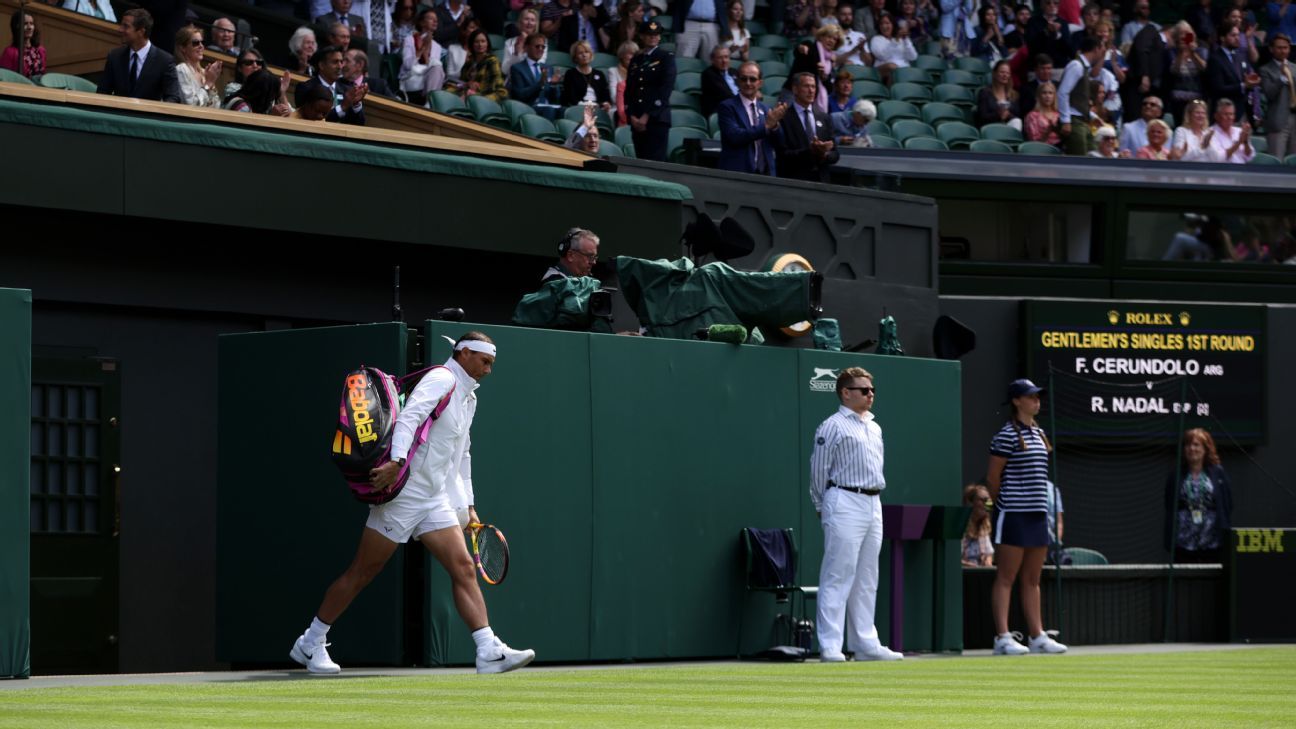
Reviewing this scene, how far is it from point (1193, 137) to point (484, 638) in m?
14.6

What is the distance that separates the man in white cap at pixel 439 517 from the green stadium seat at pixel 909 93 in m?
13.5

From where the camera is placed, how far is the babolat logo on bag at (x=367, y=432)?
11.0 metres

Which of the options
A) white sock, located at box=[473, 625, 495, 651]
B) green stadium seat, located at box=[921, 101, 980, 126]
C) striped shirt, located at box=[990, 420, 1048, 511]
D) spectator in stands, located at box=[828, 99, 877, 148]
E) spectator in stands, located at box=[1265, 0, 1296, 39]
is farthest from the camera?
spectator in stands, located at box=[1265, 0, 1296, 39]

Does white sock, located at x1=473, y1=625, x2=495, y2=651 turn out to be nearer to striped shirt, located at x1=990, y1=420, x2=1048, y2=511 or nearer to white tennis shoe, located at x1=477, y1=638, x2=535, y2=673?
white tennis shoe, located at x1=477, y1=638, x2=535, y2=673

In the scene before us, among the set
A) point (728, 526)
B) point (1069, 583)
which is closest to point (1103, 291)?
point (1069, 583)

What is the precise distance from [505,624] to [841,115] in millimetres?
9503

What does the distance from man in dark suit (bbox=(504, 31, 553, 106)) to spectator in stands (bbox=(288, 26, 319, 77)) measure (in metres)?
2.90

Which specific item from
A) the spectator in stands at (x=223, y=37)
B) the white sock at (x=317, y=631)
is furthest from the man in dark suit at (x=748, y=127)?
the white sock at (x=317, y=631)

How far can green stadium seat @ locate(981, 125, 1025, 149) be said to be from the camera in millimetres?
22828

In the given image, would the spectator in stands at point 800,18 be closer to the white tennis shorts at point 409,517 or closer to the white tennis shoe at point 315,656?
the white tennis shorts at point 409,517

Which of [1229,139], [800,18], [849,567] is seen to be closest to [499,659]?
[849,567]

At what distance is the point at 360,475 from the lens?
36.3ft

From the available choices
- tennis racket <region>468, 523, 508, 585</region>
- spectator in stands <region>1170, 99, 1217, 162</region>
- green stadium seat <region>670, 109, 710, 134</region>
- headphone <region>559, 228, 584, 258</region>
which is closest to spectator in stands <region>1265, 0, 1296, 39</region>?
spectator in stands <region>1170, 99, 1217, 162</region>

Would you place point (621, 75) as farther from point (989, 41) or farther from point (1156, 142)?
point (989, 41)
